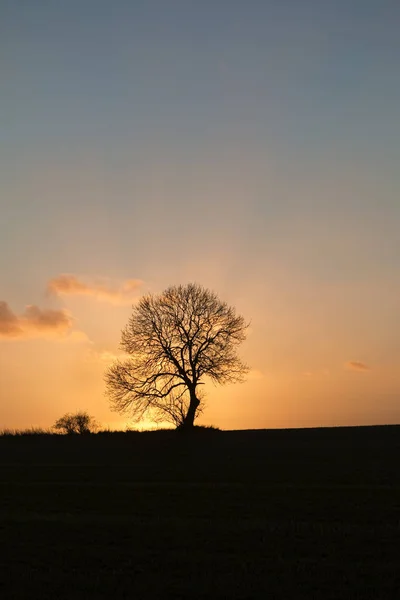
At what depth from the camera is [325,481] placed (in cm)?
2762

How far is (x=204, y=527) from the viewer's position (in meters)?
18.5

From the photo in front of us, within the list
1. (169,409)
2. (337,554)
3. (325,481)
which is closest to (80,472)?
(325,481)

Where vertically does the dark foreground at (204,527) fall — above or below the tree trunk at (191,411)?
below

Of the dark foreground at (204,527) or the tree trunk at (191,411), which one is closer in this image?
the dark foreground at (204,527)

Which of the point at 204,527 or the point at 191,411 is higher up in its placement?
the point at 191,411

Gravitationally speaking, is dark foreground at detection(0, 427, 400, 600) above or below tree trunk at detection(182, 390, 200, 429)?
below

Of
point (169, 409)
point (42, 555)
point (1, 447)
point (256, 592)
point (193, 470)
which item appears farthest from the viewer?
point (169, 409)

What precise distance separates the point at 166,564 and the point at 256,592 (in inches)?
113

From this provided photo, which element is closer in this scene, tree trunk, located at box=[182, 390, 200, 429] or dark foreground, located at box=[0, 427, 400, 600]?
dark foreground, located at box=[0, 427, 400, 600]

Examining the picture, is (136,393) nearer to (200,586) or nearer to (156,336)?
(156,336)

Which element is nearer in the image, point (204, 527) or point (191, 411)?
point (204, 527)

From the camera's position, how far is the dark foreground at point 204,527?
42.9 ft

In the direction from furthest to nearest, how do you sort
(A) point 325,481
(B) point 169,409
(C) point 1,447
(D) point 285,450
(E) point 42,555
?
1. (B) point 169,409
2. (C) point 1,447
3. (D) point 285,450
4. (A) point 325,481
5. (E) point 42,555

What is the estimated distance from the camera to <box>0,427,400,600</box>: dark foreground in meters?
13.1
